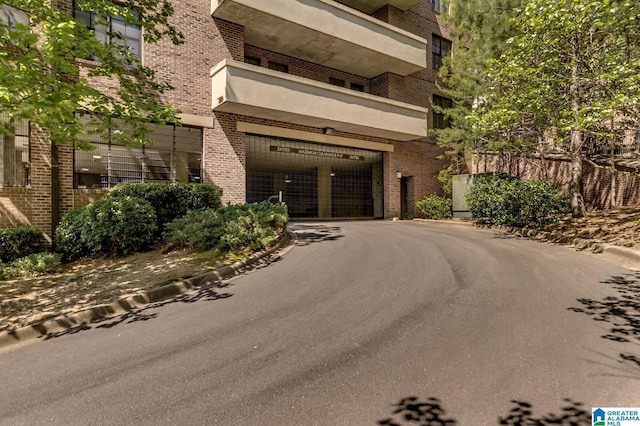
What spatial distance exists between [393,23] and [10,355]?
21112 mm

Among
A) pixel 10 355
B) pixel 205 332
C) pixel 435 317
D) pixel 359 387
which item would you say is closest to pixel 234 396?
pixel 359 387

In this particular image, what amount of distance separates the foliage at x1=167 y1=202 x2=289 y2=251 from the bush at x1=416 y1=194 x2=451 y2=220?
1132 centimetres

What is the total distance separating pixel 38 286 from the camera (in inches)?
281

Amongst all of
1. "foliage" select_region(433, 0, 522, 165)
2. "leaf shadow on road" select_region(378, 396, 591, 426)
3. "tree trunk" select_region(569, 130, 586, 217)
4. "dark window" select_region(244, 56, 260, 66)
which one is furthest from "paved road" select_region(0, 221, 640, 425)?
"dark window" select_region(244, 56, 260, 66)

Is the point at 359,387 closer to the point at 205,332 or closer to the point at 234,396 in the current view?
the point at 234,396

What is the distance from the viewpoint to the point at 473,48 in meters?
15.2

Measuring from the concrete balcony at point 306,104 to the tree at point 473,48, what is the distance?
2.37m

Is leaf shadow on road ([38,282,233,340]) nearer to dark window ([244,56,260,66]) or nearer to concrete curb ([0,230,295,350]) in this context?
concrete curb ([0,230,295,350])

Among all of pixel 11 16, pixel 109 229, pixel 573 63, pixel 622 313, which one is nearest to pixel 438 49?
pixel 573 63

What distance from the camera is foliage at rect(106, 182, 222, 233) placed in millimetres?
10508

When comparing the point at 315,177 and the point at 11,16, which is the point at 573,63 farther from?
the point at 11,16

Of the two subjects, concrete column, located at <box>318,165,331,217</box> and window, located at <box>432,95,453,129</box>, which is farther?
window, located at <box>432,95,453,129</box>

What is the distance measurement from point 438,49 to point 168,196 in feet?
63.2

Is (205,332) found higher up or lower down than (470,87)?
lower down
